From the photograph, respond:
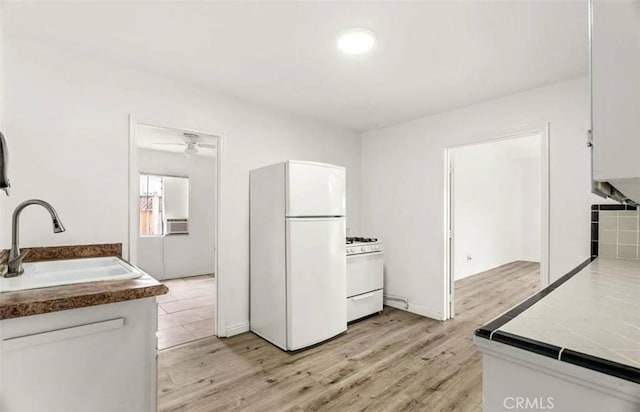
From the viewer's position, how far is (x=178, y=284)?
17.8ft

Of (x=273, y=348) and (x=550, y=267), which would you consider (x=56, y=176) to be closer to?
(x=273, y=348)

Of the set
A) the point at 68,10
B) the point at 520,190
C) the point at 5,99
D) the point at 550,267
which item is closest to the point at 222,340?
the point at 5,99

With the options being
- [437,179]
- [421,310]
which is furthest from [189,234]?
[437,179]

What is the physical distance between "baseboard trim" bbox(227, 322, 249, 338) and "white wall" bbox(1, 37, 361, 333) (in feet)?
0.07

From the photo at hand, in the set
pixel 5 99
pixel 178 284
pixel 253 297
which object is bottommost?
pixel 178 284

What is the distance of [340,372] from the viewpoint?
238 centimetres

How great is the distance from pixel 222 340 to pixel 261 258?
2.89 feet

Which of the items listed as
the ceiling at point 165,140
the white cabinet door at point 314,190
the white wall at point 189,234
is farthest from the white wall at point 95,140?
the white wall at point 189,234

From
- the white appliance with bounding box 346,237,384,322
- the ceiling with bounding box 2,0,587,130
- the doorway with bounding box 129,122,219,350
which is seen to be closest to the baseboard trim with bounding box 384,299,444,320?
the white appliance with bounding box 346,237,384,322

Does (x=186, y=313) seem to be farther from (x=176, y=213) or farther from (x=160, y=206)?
(x=160, y=206)

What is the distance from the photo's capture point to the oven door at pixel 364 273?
11.2ft

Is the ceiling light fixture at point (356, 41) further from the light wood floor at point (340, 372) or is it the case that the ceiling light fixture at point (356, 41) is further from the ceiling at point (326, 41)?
the light wood floor at point (340, 372)

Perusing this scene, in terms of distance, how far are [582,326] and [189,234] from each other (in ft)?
20.3

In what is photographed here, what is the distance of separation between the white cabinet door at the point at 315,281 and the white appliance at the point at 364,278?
29cm
